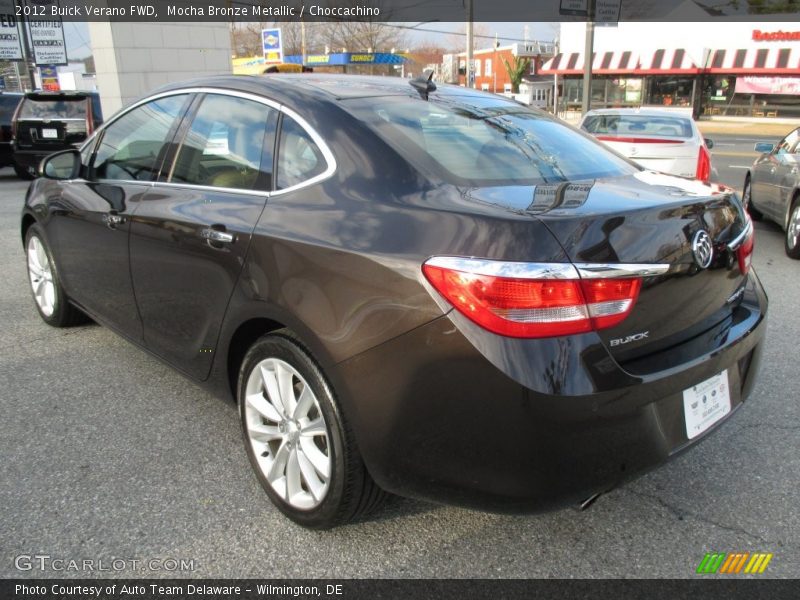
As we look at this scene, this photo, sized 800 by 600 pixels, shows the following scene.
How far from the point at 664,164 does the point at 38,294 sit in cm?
695

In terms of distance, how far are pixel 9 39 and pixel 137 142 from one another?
29038 millimetres

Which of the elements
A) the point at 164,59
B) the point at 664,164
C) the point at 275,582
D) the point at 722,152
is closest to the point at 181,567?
the point at 275,582

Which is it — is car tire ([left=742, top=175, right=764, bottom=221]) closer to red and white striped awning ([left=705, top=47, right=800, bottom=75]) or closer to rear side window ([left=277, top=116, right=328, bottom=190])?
rear side window ([left=277, top=116, right=328, bottom=190])

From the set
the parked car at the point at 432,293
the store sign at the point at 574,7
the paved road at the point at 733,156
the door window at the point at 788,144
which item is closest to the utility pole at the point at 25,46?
the store sign at the point at 574,7

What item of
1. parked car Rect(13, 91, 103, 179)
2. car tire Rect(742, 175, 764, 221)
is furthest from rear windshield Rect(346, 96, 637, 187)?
parked car Rect(13, 91, 103, 179)

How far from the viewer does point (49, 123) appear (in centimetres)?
1269

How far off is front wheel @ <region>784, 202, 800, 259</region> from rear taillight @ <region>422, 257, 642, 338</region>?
19.2ft

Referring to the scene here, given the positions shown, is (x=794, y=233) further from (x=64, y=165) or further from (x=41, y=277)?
(x=41, y=277)

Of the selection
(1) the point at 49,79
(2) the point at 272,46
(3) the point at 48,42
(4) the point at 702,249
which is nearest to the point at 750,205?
(4) the point at 702,249

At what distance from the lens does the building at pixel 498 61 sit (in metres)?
62.4

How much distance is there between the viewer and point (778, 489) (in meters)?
2.76

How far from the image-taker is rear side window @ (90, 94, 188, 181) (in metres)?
3.30

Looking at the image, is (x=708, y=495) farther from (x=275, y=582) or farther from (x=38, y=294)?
(x=38, y=294)

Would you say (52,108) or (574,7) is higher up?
(574,7)
